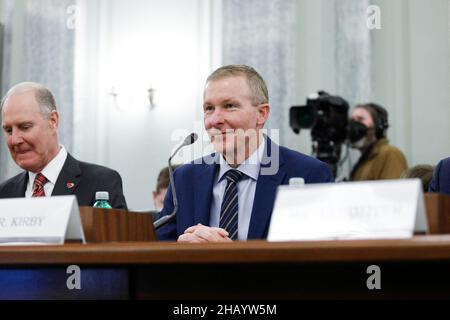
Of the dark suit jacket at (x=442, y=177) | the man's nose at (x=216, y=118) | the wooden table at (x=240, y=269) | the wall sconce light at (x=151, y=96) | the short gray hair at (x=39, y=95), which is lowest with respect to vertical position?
the wooden table at (x=240, y=269)

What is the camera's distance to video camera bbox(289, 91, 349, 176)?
4340 millimetres

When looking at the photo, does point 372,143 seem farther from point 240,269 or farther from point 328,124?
point 240,269

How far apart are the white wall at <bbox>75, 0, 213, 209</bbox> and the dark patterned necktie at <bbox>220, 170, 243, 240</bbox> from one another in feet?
9.83

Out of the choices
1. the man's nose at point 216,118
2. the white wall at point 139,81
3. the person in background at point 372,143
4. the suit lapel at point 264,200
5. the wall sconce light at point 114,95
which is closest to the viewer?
the suit lapel at point 264,200

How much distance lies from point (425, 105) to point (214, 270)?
359cm

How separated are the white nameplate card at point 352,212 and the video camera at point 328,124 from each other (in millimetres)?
3066

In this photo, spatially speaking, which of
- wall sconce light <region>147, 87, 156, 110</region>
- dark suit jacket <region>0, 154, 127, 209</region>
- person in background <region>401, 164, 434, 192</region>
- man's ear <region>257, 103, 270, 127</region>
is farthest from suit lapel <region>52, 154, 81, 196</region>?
wall sconce light <region>147, 87, 156, 110</region>

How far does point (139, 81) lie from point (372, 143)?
1767 mm

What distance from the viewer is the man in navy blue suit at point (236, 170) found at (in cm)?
209

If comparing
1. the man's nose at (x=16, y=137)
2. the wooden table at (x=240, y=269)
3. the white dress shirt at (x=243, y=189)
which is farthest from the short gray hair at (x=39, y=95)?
A: the wooden table at (x=240, y=269)

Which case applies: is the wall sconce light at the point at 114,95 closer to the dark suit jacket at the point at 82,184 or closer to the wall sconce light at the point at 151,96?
the wall sconce light at the point at 151,96

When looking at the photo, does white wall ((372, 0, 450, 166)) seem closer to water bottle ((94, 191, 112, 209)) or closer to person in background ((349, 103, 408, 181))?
person in background ((349, 103, 408, 181))

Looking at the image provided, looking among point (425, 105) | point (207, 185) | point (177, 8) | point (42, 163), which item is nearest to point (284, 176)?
point (207, 185)

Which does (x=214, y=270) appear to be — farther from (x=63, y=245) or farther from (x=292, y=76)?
(x=292, y=76)
